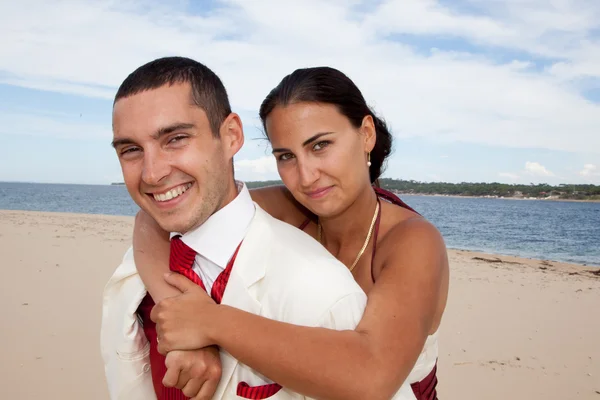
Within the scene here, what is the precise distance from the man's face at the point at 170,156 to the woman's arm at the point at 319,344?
383mm

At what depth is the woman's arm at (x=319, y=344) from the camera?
1548 mm

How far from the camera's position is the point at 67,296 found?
7.16 m

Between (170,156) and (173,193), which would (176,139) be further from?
(173,193)

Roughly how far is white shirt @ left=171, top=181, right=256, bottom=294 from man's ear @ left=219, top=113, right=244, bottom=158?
24cm

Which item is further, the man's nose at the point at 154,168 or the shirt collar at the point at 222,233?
the shirt collar at the point at 222,233

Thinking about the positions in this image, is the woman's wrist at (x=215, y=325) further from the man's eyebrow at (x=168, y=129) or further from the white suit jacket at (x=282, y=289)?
the man's eyebrow at (x=168, y=129)

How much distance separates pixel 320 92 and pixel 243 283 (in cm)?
116

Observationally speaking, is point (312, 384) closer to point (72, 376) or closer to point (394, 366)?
point (394, 366)

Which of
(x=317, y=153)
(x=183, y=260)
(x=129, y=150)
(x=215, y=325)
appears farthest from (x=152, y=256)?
(x=317, y=153)

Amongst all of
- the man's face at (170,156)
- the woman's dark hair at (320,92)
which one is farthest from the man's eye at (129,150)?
the woman's dark hair at (320,92)

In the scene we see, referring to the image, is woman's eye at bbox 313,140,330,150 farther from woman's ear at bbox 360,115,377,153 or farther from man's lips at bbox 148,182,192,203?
man's lips at bbox 148,182,192,203

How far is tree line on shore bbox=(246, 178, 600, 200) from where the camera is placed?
108 meters

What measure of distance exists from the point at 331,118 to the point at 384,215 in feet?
2.29

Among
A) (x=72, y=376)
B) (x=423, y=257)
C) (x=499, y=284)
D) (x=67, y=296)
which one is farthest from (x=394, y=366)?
(x=499, y=284)
